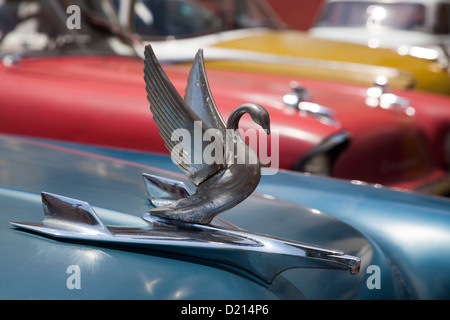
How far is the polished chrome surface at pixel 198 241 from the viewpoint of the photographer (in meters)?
1.03

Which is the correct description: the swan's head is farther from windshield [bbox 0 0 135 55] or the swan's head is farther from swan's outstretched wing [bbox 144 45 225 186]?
windshield [bbox 0 0 135 55]

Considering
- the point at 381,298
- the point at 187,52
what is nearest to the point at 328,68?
the point at 187,52

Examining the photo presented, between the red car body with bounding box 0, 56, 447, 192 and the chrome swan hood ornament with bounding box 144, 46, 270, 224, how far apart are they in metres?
1.25

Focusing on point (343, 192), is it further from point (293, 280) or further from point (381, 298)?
point (293, 280)

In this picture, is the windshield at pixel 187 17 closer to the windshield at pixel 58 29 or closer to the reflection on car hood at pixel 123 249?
the windshield at pixel 58 29

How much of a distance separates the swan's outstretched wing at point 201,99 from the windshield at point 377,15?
211 inches

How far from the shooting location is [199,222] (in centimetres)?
108

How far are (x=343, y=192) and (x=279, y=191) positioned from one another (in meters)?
0.17

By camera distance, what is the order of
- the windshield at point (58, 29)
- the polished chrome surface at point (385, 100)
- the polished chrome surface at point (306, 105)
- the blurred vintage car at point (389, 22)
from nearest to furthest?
the polished chrome surface at point (306, 105)
the windshield at point (58, 29)
the polished chrome surface at point (385, 100)
the blurred vintage car at point (389, 22)

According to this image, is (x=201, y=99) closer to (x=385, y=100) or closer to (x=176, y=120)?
(x=176, y=120)

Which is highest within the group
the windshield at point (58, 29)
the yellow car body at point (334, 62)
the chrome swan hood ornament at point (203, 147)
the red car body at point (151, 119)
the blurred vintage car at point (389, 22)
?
the blurred vintage car at point (389, 22)

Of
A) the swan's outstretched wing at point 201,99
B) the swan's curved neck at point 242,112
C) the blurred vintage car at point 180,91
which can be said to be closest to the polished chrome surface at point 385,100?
the blurred vintage car at point 180,91

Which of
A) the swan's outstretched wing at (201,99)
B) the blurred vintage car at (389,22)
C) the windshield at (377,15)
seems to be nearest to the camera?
the swan's outstretched wing at (201,99)
